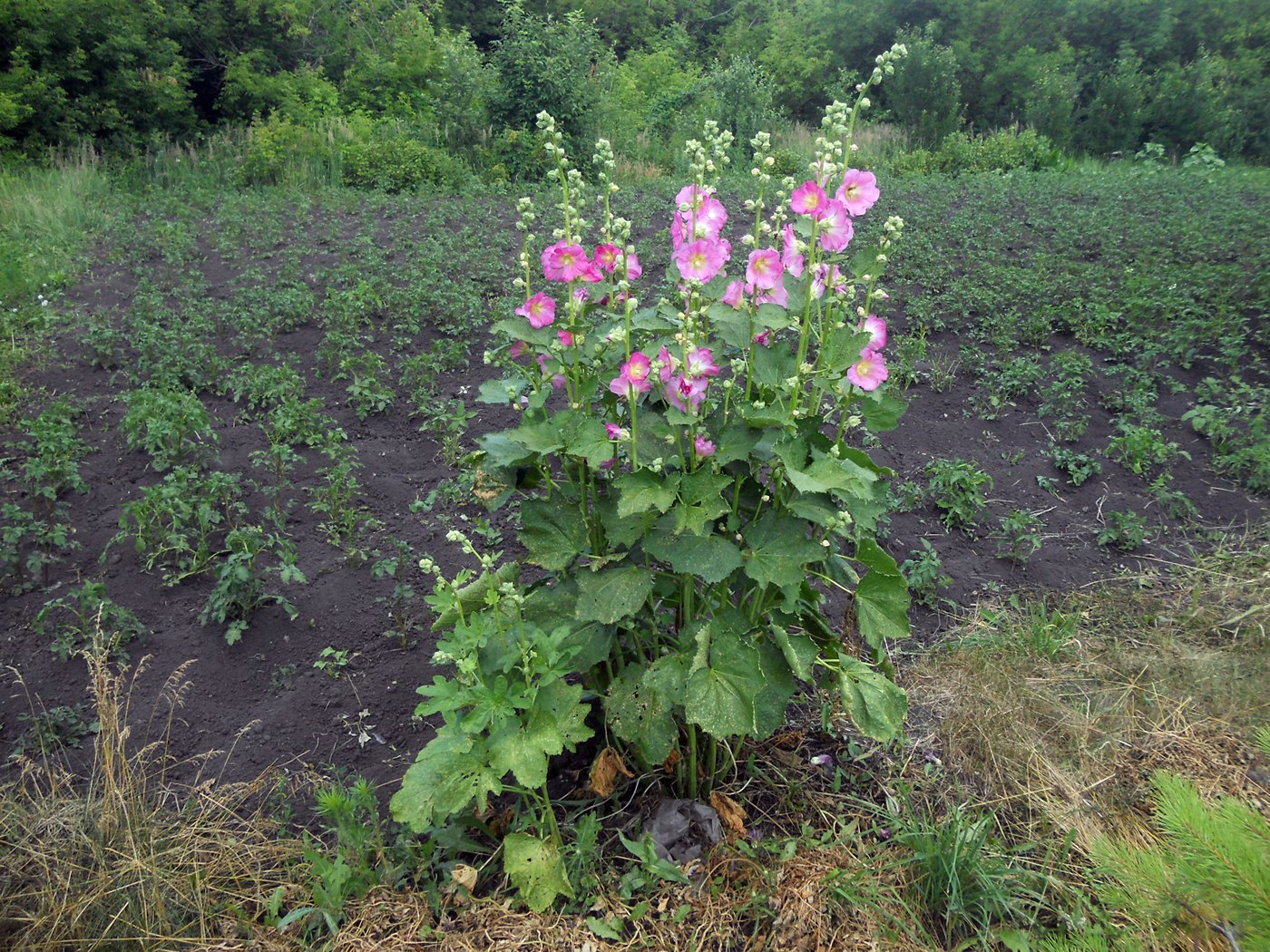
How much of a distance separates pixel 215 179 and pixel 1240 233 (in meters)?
10.7

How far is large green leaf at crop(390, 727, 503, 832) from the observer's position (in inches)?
68.1

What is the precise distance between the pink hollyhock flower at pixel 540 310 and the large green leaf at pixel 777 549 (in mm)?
678

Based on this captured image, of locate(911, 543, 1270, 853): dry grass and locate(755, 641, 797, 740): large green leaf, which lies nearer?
locate(755, 641, 797, 740): large green leaf

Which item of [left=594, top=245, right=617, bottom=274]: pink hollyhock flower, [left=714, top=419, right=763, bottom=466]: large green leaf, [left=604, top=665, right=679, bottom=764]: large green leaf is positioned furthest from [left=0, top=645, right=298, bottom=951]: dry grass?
[left=594, top=245, right=617, bottom=274]: pink hollyhock flower

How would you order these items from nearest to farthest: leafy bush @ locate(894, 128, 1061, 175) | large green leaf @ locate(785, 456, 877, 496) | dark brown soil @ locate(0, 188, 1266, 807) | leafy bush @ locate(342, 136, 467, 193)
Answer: large green leaf @ locate(785, 456, 877, 496) → dark brown soil @ locate(0, 188, 1266, 807) → leafy bush @ locate(342, 136, 467, 193) → leafy bush @ locate(894, 128, 1061, 175)

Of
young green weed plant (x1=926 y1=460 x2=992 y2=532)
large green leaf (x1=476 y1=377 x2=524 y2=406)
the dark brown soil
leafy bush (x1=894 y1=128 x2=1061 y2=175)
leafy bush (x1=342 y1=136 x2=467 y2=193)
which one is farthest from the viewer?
leafy bush (x1=894 y1=128 x2=1061 y2=175)

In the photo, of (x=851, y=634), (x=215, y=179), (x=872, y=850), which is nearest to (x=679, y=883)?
(x=872, y=850)

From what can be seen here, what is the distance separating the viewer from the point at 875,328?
190 cm

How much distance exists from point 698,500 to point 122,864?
1545 mm

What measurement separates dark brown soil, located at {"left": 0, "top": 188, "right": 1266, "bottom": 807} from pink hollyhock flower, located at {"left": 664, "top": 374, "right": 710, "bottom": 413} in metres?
1.37

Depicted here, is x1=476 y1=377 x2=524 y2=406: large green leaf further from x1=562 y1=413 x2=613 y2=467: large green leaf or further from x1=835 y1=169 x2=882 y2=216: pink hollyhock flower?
x1=835 y1=169 x2=882 y2=216: pink hollyhock flower

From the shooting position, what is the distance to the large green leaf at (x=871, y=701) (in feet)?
6.08

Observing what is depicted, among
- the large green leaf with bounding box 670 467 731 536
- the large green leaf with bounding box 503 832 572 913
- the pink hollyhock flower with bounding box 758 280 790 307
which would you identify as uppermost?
the pink hollyhock flower with bounding box 758 280 790 307

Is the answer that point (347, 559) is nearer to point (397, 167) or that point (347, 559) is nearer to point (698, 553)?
point (698, 553)
